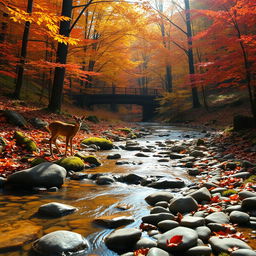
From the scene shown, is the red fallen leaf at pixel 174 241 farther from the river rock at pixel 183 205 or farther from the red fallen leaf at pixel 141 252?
the river rock at pixel 183 205

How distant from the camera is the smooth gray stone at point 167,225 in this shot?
9.48ft

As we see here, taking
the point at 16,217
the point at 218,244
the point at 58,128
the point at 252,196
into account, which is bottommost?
the point at 16,217

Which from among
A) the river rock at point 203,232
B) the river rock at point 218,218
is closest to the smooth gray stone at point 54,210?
the river rock at point 203,232

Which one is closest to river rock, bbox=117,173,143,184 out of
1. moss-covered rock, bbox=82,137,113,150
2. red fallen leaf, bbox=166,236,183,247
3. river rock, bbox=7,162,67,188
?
river rock, bbox=7,162,67,188

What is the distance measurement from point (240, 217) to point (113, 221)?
5.07 ft

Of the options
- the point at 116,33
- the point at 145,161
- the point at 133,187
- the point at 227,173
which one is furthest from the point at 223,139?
the point at 116,33

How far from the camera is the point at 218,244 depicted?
7.95 feet

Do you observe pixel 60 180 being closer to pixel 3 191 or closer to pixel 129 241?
pixel 3 191

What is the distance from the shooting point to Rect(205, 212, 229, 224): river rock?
9.67ft

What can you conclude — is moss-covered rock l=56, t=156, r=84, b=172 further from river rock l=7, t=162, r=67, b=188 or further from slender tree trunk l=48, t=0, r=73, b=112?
slender tree trunk l=48, t=0, r=73, b=112

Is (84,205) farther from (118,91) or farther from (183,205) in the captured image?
(118,91)

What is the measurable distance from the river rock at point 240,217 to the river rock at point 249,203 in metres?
0.26

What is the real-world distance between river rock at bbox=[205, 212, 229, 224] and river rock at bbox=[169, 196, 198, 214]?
16.6 inches

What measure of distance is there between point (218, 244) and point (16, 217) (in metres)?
2.50
